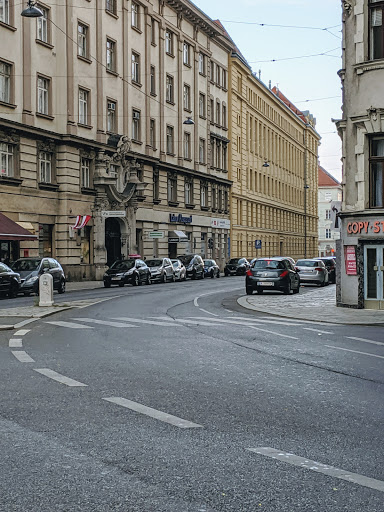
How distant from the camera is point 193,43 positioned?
62.7m

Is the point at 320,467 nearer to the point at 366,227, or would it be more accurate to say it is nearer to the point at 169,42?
the point at 366,227

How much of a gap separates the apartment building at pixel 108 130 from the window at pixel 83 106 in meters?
0.07

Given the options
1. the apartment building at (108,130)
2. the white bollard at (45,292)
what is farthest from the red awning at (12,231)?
the white bollard at (45,292)

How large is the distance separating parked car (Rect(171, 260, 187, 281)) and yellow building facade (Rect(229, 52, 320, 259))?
24347 mm

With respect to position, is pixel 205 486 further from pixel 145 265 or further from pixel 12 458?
pixel 145 265

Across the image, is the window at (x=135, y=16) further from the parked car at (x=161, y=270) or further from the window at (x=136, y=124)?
the parked car at (x=161, y=270)

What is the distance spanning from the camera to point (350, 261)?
2338 centimetres

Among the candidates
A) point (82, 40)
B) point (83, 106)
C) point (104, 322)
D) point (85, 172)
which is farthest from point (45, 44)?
point (104, 322)

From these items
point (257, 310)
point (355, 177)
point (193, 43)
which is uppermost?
point (193, 43)

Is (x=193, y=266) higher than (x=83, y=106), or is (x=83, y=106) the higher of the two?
(x=83, y=106)

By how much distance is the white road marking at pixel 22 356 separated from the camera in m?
10.6

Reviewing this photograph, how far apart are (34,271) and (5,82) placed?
37.5 feet

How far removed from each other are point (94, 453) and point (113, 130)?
44.3 m

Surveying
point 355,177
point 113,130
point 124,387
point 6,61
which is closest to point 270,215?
point 113,130
